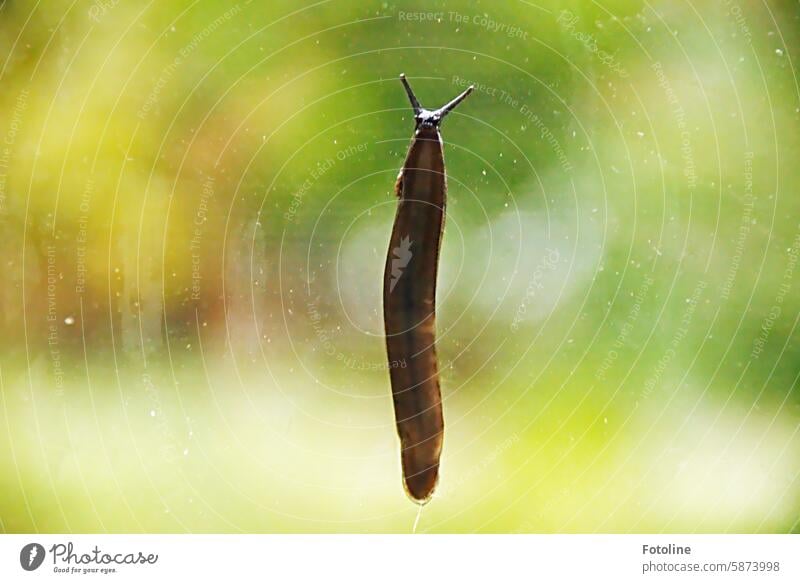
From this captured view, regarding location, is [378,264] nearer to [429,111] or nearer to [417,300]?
[417,300]

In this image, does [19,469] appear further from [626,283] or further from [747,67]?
Result: [747,67]

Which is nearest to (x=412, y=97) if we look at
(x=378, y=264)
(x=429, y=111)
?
(x=429, y=111)

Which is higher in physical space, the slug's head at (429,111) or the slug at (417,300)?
the slug's head at (429,111)
